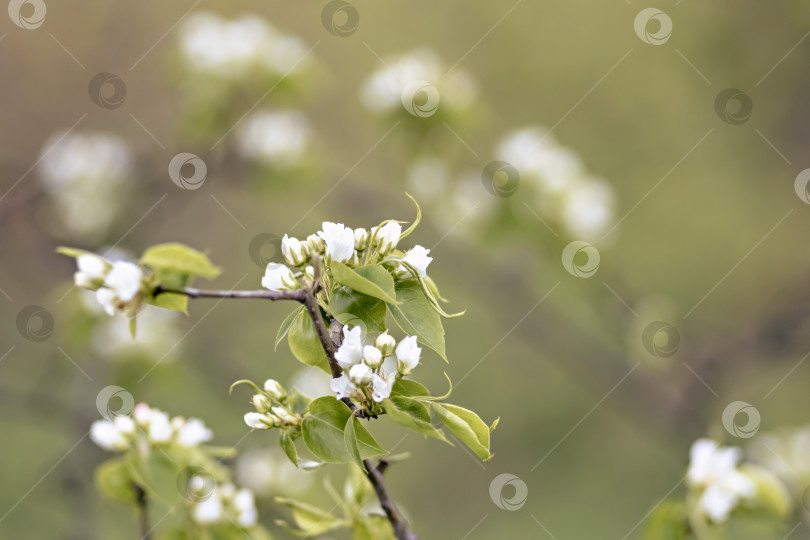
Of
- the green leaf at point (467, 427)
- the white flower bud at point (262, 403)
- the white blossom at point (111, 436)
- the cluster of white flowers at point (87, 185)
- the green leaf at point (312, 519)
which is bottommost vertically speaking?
the cluster of white flowers at point (87, 185)

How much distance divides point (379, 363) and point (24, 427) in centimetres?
175

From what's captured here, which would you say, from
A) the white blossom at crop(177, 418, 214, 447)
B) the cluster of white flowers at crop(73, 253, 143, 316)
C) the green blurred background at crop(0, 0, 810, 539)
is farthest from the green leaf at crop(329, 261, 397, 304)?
the green blurred background at crop(0, 0, 810, 539)

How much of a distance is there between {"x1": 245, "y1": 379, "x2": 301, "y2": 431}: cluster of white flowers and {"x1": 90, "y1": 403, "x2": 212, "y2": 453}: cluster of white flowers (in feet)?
0.42

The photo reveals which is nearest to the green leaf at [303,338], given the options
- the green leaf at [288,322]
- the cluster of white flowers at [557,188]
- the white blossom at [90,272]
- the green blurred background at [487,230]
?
the green leaf at [288,322]

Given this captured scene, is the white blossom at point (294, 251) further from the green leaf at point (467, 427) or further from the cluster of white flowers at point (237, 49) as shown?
the cluster of white flowers at point (237, 49)

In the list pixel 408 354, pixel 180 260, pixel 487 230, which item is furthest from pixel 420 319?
pixel 487 230

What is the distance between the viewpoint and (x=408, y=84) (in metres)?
1.15

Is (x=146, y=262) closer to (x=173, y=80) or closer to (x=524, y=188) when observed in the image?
(x=524, y=188)

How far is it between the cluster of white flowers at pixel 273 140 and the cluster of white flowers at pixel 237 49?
89mm

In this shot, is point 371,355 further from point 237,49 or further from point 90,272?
point 237,49

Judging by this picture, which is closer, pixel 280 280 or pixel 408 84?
pixel 280 280

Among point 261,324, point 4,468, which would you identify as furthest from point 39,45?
point 4,468

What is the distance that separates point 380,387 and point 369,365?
0.01 metres

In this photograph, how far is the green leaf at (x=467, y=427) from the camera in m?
0.37
